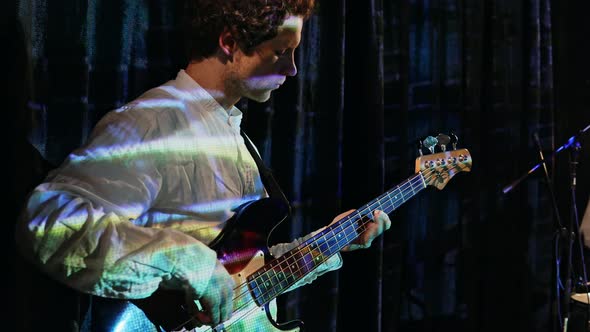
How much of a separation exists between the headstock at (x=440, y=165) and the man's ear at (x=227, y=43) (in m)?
0.81

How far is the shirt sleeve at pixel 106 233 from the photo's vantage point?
35.1 inches

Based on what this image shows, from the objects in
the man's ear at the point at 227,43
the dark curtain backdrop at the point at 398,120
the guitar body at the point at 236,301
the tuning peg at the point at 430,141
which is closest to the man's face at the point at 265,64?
the man's ear at the point at 227,43

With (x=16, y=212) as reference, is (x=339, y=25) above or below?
above

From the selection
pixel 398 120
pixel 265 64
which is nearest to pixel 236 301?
pixel 265 64

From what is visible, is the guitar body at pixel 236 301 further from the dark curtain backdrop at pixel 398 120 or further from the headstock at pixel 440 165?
the headstock at pixel 440 165

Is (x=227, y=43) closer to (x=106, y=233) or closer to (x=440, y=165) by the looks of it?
(x=106, y=233)

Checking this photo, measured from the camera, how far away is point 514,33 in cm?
257

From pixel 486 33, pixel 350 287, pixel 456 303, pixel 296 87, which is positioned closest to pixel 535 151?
pixel 486 33

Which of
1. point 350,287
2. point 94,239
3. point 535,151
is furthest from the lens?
point 535,151

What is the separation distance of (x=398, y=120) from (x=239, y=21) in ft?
3.73

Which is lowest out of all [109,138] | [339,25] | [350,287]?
[350,287]

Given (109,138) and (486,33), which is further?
(486,33)

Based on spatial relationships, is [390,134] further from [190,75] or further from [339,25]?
[190,75]

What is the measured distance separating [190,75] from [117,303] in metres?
0.54
